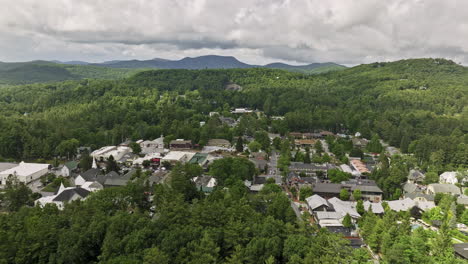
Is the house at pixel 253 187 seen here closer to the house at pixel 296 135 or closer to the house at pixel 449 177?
the house at pixel 449 177

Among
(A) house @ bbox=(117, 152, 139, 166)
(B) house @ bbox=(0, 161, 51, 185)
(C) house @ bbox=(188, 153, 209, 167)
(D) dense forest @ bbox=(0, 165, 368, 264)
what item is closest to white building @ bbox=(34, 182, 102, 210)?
(D) dense forest @ bbox=(0, 165, 368, 264)

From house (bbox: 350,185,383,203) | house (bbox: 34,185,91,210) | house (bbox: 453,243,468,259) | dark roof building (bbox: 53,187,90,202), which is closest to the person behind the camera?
house (bbox: 453,243,468,259)

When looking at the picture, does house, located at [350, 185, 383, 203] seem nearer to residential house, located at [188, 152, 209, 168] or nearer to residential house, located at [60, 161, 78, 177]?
residential house, located at [188, 152, 209, 168]

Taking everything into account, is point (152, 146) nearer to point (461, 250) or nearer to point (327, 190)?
point (327, 190)

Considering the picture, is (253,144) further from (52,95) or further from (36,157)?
(52,95)

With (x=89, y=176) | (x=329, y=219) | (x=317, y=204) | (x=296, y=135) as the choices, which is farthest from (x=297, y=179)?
(x=296, y=135)

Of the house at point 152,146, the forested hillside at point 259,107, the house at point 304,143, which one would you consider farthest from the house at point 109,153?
the house at point 304,143
